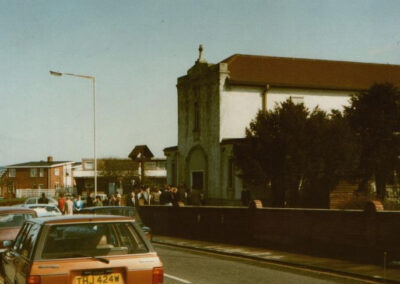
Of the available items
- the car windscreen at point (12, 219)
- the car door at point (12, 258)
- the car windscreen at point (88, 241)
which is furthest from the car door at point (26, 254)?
the car windscreen at point (12, 219)

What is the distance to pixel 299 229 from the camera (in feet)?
59.3

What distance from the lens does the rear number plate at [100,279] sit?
6648 mm

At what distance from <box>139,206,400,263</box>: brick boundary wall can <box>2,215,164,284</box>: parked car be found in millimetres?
8791

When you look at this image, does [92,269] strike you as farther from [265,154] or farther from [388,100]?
[388,100]

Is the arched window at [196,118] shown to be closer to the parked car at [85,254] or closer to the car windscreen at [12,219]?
the car windscreen at [12,219]

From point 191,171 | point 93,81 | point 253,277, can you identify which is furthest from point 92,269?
point 191,171

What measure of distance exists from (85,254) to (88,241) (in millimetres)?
550

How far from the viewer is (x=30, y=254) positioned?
6.93 meters

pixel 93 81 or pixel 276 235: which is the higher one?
pixel 93 81

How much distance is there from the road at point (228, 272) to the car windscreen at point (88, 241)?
199 inches

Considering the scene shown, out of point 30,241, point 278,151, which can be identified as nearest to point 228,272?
point 30,241

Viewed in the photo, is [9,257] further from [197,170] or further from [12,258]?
[197,170]

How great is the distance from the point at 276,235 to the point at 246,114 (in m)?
24.7

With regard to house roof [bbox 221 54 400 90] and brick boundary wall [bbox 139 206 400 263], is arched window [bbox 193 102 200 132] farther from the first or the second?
brick boundary wall [bbox 139 206 400 263]
